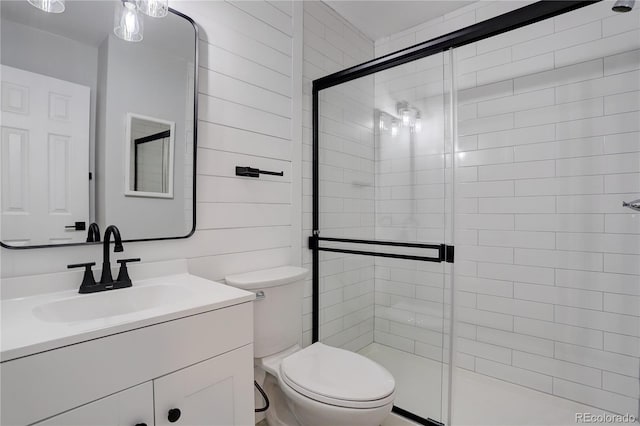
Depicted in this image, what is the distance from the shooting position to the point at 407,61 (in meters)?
1.72

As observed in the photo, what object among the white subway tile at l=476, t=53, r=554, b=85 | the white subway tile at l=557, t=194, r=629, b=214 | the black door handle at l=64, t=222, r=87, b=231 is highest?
the white subway tile at l=476, t=53, r=554, b=85

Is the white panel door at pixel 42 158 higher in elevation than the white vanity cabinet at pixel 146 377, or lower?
higher

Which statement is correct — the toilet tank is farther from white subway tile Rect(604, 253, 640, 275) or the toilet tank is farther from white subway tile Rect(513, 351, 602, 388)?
white subway tile Rect(604, 253, 640, 275)

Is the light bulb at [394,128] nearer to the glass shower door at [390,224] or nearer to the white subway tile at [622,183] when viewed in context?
the glass shower door at [390,224]

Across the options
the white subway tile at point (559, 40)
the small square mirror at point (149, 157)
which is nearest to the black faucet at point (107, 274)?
the small square mirror at point (149, 157)

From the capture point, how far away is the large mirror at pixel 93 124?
1034 millimetres

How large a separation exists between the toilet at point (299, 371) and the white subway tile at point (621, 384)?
1392mm

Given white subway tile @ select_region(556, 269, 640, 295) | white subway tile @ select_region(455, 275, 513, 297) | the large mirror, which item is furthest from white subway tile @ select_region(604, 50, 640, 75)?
the large mirror

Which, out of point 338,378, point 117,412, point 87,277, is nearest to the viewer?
point 117,412

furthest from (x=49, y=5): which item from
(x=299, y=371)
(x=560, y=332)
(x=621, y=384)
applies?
(x=621, y=384)

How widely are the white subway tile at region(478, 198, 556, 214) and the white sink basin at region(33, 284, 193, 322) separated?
189cm

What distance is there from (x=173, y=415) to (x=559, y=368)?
2.13m

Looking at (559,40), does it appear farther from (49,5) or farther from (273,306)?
(49,5)

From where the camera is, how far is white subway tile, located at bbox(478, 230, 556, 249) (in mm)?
1988
